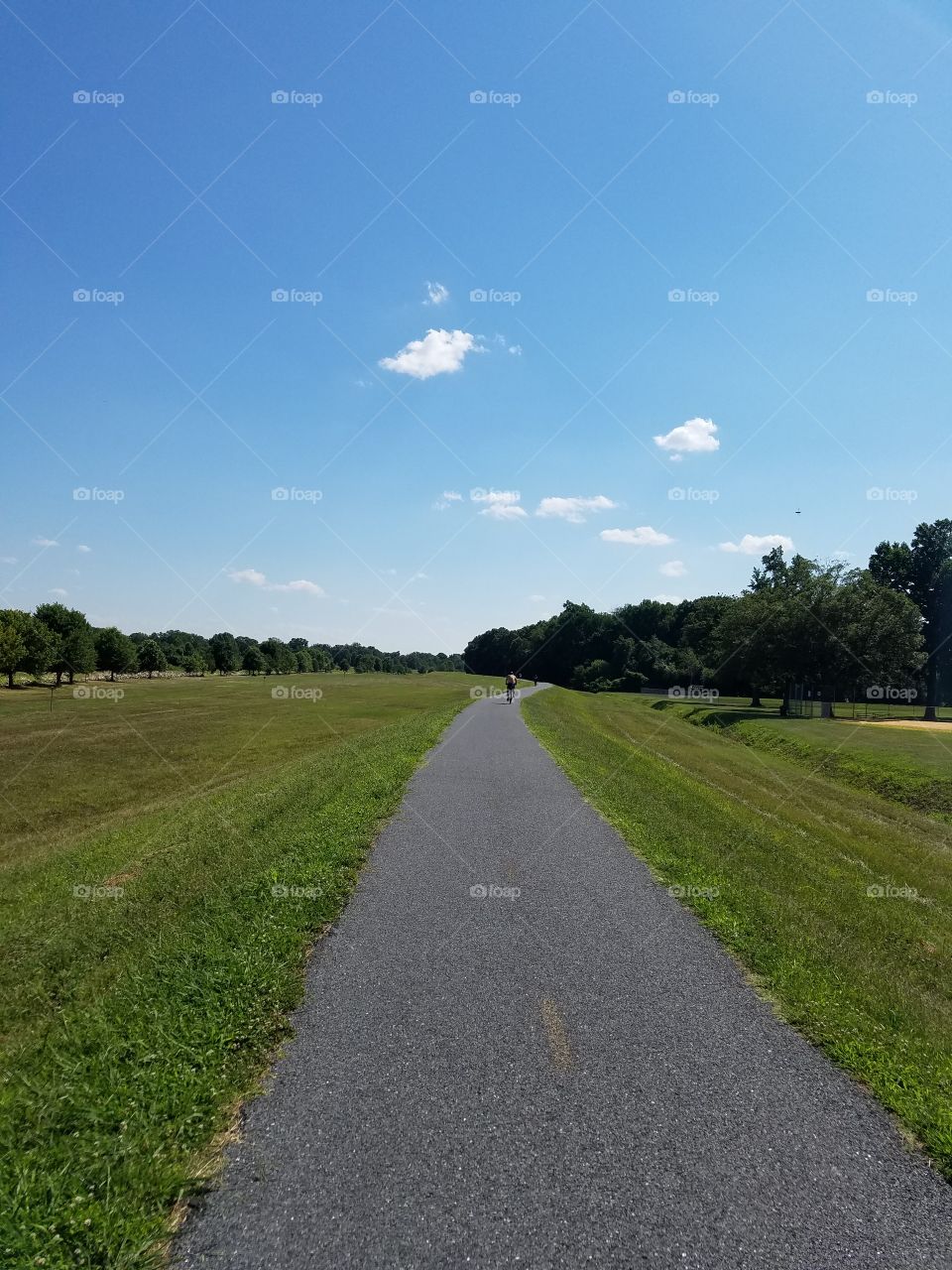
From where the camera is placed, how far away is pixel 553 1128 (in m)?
4.21

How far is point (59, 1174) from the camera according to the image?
364cm

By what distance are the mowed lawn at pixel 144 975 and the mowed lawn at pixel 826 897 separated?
4538 mm

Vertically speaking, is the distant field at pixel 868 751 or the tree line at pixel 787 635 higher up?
the tree line at pixel 787 635

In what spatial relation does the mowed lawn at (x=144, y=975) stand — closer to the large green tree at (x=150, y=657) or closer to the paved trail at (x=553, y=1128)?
the paved trail at (x=553, y=1128)

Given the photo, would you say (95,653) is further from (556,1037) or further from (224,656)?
(556,1037)

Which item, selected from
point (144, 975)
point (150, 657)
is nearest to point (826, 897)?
point (144, 975)

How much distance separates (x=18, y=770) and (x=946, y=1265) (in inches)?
1204

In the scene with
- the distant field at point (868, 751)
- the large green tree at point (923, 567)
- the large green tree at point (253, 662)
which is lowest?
the distant field at point (868, 751)

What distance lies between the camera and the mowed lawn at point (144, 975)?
11.8 ft

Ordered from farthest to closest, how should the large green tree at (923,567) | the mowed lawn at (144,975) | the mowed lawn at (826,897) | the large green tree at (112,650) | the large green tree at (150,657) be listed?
the large green tree at (150,657)
the large green tree at (112,650)
the large green tree at (923,567)
the mowed lawn at (826,897)
the mowed lawn at (144,975)

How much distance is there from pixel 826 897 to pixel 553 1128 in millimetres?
7795

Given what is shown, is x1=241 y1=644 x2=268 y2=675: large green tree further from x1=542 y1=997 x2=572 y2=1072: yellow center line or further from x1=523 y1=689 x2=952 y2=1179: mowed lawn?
x1=542 y1=997 x2=572 y2=1072: yellow center line

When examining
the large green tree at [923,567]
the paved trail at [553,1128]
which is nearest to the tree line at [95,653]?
the paved trail at [553,1128]

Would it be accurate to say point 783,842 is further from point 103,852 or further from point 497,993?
point 103,852
